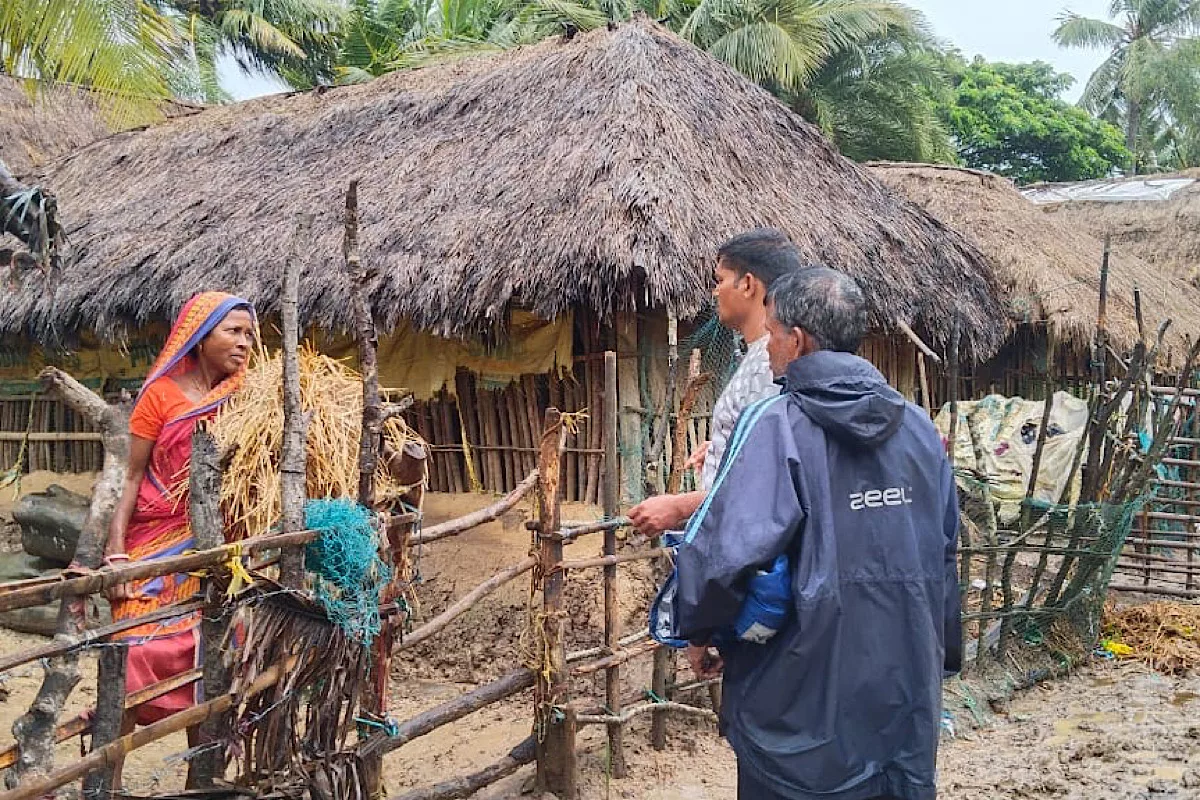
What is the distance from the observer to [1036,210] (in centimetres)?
1194

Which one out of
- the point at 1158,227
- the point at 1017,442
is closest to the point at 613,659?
the point at 1017,442

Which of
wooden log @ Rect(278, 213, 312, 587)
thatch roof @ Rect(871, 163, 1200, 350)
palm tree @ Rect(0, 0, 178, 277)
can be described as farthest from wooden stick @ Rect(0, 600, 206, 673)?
thatch roof @ Rect(871, 163, 1200, 350)

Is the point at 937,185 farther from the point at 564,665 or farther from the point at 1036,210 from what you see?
the point at 564,665

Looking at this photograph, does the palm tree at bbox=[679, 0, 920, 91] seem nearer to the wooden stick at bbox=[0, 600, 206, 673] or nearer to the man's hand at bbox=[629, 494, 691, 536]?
the man's hand at bbox=[629, 494, 691, 536]

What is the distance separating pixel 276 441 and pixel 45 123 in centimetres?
1179

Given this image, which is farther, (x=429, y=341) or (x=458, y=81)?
(x=458, y=81)

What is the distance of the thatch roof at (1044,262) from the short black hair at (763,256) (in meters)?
7.69

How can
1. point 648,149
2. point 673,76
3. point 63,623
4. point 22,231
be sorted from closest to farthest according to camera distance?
point 63,623
point 22,231
point 648,149
point 673,76

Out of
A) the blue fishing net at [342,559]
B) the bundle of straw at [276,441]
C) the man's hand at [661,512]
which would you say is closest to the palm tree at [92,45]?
the bundle of straw at [276,441]

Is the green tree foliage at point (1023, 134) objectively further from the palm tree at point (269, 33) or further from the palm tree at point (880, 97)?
the palm tree at point (269, 33)

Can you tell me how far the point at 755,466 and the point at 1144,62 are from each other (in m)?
29.8

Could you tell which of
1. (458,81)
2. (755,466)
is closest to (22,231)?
(755,466)

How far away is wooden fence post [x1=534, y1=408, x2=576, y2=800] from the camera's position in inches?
142

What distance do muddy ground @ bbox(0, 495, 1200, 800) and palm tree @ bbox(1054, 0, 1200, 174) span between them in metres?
24.8
